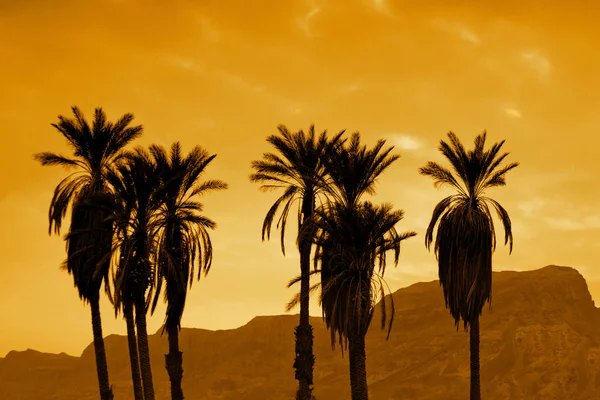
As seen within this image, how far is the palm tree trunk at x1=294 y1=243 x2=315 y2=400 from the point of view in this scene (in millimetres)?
45062

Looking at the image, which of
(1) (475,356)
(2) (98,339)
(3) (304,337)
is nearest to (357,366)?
(3) (304,337)

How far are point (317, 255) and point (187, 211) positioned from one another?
6.93 metres

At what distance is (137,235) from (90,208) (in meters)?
3.39

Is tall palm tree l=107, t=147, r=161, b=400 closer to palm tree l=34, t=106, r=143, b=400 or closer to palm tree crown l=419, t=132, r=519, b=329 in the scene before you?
palm tree l=34, t=106, r=143, b=400

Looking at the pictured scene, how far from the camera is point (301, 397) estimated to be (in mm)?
44375

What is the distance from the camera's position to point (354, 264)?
42906 mm

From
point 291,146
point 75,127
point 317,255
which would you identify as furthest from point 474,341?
point 75,127

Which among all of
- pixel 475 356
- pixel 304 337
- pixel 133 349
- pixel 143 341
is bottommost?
pixel 475 356

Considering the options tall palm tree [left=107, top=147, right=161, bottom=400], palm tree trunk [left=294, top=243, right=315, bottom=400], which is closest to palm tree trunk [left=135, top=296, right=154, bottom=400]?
tall palm tree [left=107, top=147, right=161, bottom=400]

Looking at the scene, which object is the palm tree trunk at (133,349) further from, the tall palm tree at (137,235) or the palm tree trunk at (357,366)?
the palm tree trunk at (357,366)

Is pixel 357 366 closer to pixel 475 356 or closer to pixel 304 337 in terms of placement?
pixel 304 337

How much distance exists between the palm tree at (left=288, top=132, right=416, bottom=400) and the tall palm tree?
7.60m

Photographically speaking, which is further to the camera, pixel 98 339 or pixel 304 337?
pixel 304 337

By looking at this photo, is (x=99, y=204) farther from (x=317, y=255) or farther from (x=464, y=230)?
(x=464, y=230)
